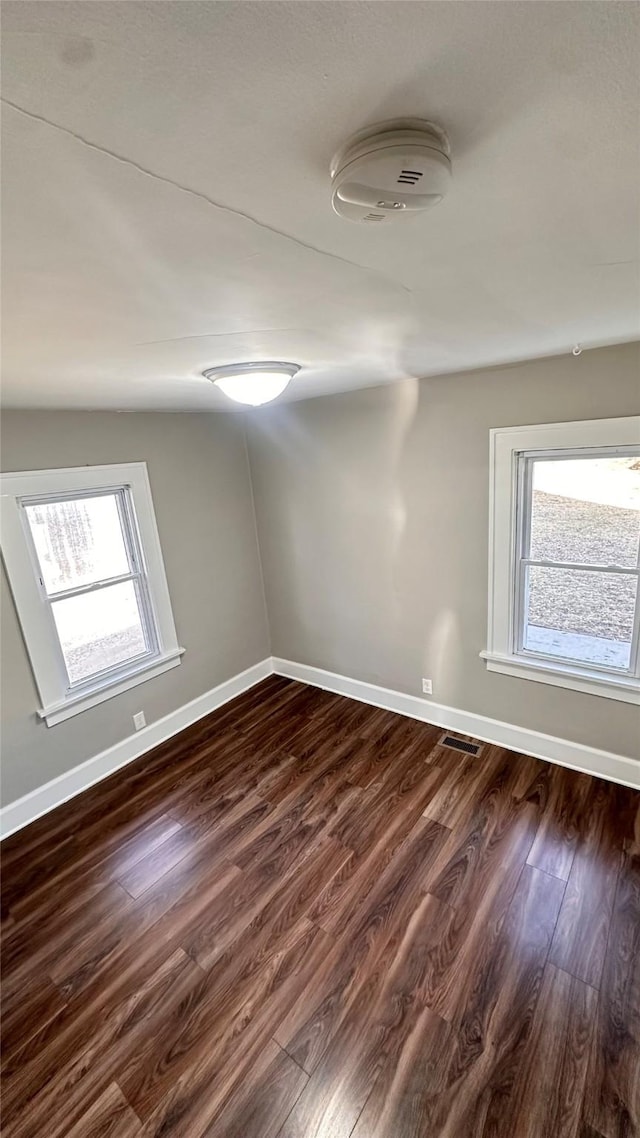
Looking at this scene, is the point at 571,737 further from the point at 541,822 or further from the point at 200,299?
the point at 200,299

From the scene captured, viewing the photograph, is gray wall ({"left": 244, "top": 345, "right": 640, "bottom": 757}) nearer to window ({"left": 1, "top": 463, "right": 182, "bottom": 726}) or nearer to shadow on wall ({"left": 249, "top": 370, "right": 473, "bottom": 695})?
shadow on wall ({"left": 249, "top": 370, "right": 473, "bottom": 695})

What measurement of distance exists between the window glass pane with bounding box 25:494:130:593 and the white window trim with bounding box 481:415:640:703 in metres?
2.35

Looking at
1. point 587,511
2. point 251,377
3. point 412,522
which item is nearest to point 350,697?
point 412,522

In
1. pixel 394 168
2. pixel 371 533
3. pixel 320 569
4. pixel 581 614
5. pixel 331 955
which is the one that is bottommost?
pixel 331 955

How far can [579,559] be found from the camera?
8.24 feet

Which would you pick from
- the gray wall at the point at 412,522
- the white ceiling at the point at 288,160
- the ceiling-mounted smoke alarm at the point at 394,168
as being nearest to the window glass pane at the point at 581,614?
the gray wall at the point at 412,522

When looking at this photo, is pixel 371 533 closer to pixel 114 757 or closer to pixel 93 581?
Result: pixel 93 581

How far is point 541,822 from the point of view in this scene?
2.41 meters

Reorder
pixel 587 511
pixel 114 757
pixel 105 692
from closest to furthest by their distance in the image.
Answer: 1. pixel 587 511
2. pixel 105 692
3. pixel 114 757

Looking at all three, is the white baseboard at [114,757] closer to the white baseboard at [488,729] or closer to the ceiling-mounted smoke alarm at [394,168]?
the white baseboard at [488,729]

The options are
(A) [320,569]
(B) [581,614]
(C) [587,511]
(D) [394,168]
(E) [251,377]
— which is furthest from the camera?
(A) [320,569]

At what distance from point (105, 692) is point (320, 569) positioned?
1.70m

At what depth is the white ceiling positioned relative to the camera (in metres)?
0.42

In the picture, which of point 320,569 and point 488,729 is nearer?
point 488,729
